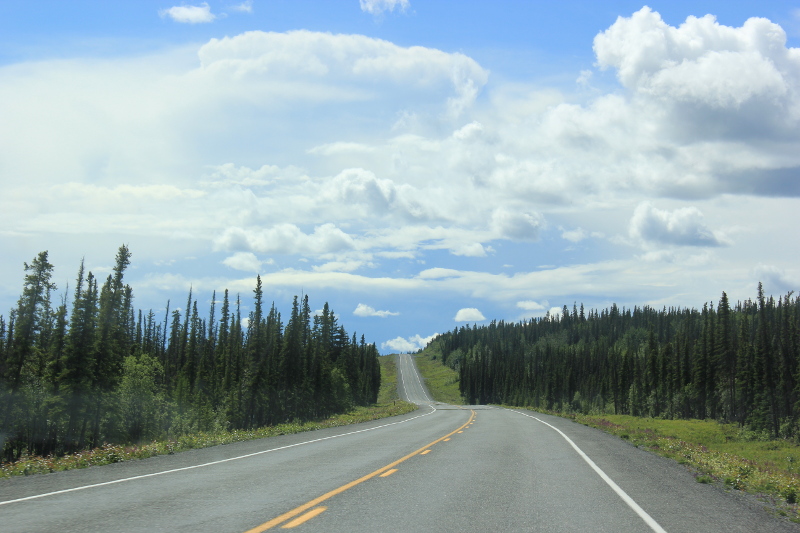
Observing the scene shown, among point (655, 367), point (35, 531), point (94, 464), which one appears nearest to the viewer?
point (35, 531)

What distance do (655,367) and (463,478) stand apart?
363 ft

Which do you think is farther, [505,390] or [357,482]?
[505,390]

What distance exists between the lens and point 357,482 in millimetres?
11055

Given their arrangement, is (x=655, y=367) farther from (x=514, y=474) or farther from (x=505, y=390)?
(x=514, y=474)

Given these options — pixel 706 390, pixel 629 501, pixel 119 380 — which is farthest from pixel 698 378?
pixel 629 501

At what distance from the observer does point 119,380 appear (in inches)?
2235

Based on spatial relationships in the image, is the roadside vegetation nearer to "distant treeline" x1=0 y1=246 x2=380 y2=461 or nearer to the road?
the road

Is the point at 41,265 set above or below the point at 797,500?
above

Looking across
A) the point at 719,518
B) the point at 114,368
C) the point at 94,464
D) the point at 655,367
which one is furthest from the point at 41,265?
the point at 655,367

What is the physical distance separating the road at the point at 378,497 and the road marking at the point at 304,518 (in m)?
0.04

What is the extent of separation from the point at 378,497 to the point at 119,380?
179ft

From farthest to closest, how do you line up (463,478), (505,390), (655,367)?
(505,390) < (655,367) < (463,478)

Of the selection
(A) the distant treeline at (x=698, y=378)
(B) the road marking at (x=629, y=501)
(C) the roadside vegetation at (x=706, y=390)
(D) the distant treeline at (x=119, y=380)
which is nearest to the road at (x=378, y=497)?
(B) the road marking at (x=629, y=501)

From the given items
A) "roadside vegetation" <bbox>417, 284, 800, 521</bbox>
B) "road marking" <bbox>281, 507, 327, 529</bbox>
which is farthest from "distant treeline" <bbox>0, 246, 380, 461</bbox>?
"road marking" <bbox>281, 507, 327, 529</bbox>
